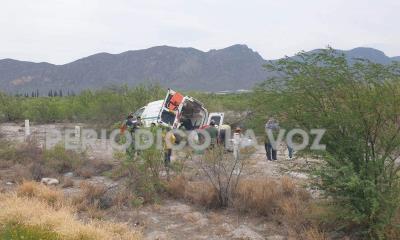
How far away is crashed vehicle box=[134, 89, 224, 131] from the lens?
1950 cm

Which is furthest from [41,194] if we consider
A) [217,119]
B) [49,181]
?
[217,119]

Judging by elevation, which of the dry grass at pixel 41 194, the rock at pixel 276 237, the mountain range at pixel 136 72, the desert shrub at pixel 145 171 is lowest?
the rock at pixel 276 237

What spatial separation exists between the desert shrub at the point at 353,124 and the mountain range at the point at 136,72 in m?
153

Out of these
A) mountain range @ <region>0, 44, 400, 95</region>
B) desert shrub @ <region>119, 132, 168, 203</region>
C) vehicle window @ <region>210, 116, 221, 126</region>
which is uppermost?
mountain range @ <region>0, 44, 400, 95</region>

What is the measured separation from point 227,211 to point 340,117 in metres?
3.82

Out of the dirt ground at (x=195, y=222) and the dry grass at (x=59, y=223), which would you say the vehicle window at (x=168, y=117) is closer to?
the dirt ground at (x=195, y=222)

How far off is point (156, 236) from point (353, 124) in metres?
4.26

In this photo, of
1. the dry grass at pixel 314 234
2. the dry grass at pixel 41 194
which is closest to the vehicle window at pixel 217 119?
the dry grass at pixel 41 194

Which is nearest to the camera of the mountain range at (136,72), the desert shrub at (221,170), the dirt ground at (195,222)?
the dirt ground at (195,222)

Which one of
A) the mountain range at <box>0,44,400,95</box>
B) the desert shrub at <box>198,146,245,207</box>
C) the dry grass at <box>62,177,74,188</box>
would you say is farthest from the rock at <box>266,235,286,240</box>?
the mountain range at <box>0,44,400,95</box>

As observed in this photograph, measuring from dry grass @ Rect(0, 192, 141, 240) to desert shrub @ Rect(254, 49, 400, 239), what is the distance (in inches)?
148

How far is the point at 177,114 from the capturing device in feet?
64.7

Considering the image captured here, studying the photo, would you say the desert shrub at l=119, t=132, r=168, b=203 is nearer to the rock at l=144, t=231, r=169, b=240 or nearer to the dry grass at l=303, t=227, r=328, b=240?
the rock at l=144, t=231, r=169, b=240

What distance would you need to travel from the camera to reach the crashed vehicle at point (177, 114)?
64.0ft
